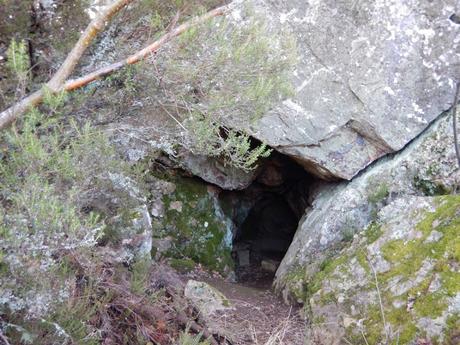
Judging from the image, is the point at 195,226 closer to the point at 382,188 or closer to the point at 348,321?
the point at 382,188

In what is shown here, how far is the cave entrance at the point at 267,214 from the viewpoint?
809 centimetres

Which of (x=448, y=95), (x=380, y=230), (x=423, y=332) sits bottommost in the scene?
(x=423, y=332)

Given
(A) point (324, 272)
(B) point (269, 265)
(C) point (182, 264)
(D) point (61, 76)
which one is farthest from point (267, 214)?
(D) point (61, 76)

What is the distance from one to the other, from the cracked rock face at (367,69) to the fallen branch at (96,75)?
7.97ft

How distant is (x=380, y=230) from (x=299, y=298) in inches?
45.0

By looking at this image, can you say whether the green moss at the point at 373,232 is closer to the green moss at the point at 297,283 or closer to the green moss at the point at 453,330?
the green moss at the point at 297,283

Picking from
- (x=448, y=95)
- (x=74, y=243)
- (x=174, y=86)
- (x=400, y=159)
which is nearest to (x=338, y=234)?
(x=400, y=159)

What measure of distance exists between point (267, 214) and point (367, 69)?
Result: 4618 mm

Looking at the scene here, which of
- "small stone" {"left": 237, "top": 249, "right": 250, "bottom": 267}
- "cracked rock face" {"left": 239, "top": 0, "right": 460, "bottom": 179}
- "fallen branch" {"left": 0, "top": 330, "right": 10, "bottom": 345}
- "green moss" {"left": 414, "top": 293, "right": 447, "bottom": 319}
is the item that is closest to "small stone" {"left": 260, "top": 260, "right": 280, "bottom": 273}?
"small stone" {"left": 237, "top": 249, "right": 250, "bottom": 267}

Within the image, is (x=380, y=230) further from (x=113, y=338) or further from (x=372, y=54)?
(x=113, y=338)

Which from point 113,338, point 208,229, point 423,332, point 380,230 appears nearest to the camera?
point 113,338

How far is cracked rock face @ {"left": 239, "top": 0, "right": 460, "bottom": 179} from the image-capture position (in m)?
6.14

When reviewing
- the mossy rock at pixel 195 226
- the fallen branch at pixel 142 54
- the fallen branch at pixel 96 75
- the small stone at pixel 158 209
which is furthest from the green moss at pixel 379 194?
the fallen branch at pixel 142 54

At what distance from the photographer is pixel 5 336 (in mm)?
2953
